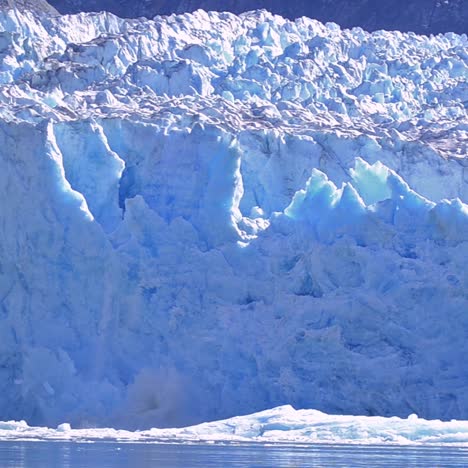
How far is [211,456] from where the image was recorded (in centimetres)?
1964

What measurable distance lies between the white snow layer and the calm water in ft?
1.22

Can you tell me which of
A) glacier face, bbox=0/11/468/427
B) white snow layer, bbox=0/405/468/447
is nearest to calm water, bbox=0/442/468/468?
white snow layer, bbox=0/405/468/447

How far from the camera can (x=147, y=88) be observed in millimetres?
29844

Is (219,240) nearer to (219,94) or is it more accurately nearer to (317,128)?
(317,128)

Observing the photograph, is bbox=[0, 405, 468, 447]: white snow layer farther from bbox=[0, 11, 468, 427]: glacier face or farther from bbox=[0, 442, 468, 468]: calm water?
bbox=[0, 11, 468, 427]: glacier face

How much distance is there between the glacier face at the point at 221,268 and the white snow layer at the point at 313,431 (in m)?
1.22

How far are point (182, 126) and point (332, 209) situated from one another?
305 cm

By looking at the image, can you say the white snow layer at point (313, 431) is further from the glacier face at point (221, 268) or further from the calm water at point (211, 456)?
the glacier face at point (221, 268)

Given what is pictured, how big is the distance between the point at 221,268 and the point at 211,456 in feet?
15.5

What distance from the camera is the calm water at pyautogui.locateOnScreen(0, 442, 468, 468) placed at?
18500 millimetres

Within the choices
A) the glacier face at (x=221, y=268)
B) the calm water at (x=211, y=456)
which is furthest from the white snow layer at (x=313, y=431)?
the glacier face at (x=221, y=268)

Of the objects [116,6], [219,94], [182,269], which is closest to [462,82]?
[219,94]

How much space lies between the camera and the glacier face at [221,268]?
23297 millimetres

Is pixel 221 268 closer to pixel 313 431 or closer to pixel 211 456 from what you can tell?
pixel 313 431
